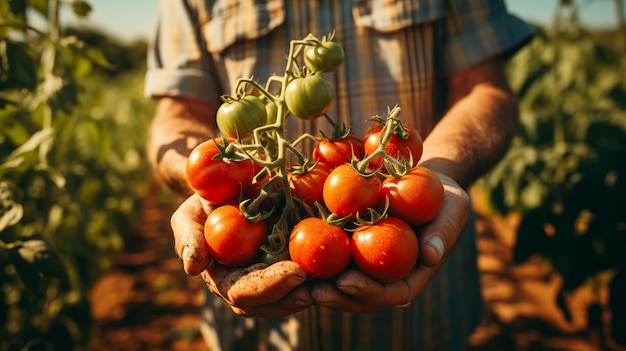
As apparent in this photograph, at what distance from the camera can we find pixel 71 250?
259 cm

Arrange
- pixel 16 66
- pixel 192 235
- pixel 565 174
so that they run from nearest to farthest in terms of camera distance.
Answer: pixel 192 235 < pixel 16 66 < pixel 565 174

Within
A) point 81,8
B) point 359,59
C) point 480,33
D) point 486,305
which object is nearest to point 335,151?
point 359,59

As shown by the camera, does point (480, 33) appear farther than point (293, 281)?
Yes

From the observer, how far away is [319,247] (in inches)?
45.8

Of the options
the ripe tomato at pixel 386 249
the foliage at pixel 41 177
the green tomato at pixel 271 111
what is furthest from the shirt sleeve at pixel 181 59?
the ripe tomato at pixel 386 249

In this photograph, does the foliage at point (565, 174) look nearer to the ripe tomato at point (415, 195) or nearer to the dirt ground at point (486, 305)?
the dirt ground at point (486, 305)

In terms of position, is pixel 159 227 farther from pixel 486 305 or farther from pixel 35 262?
pixel 35 262

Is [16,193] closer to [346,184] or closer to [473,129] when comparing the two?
[346,184]

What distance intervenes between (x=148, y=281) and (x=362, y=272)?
3.98 meters

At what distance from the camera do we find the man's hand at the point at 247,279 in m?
1.18

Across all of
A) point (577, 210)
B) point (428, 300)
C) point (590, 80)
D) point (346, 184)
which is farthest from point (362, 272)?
point (590, 80)

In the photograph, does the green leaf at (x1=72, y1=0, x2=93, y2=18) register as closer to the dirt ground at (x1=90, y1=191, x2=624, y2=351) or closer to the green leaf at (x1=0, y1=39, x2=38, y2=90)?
the green leaf at (x1=0, y1=39, x2=38, y2=90)

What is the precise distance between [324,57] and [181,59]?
3.27 ft

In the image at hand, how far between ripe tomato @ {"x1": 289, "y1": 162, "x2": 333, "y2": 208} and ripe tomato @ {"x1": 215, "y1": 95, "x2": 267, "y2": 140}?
17 cm
